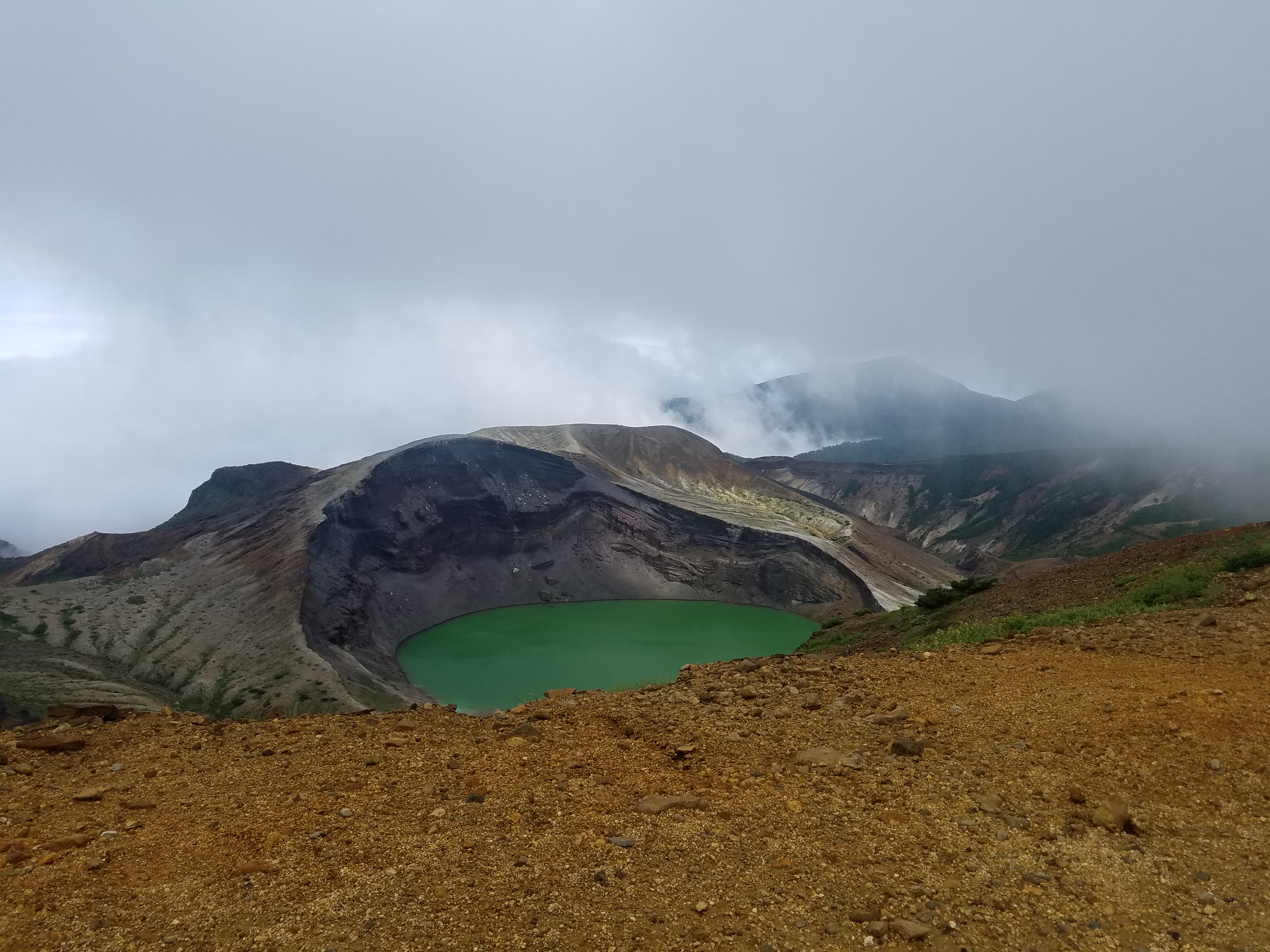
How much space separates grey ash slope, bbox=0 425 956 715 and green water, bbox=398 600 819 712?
109 inches

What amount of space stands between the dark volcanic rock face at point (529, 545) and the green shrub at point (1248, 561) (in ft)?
180

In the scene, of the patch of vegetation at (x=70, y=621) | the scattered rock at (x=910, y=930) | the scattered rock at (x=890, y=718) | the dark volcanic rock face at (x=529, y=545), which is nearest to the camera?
the scattered rock at (x=910, y=930)

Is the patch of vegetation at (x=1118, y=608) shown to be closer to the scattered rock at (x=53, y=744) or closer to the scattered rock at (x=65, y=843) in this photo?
the scattered rock at (x=65, y=843)

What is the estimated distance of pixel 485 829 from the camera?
16.8 feet

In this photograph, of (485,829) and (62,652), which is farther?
(62,652)

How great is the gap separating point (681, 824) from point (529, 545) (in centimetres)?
7676

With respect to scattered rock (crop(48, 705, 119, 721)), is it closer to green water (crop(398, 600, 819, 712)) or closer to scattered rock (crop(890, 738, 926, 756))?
scattered rock (crop(890, 738, 926, 756))

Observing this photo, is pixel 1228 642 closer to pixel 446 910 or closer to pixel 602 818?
pixel 602 818

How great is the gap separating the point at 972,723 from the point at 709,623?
59922 millimetres

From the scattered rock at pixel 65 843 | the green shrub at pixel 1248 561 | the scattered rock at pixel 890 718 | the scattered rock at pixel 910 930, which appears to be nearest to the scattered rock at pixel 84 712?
the scattered rock at pixel 65 843

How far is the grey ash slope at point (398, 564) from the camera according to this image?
151 ft

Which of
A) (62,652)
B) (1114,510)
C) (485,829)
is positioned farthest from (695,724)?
(1114,510)

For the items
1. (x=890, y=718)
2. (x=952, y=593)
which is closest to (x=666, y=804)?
(x=890, y=718)

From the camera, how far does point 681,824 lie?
514 centimetres
